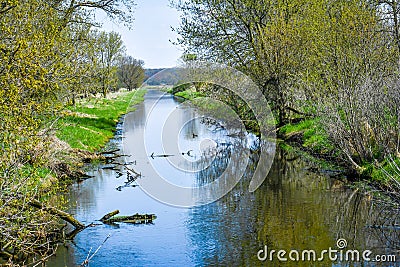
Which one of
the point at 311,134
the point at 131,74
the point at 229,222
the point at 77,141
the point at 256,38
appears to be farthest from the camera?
the point at 131,74

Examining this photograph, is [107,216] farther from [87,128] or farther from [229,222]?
[87,128]

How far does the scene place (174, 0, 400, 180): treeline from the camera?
15469mm

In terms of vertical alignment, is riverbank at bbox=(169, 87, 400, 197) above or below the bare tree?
below

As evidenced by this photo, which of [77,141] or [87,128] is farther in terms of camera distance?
[87,128]

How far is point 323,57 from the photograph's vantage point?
19922 mm

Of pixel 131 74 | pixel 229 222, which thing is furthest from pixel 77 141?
pixel 131 74

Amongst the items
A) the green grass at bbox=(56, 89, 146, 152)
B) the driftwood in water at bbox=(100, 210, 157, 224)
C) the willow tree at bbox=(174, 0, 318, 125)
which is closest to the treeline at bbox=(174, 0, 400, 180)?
the willow tree at bbox=(174, 0, 318, 125)

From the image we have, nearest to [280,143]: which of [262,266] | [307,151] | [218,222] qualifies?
[307,151]

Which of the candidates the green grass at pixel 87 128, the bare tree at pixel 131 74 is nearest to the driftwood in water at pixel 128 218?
the green grass at pixel 87 128

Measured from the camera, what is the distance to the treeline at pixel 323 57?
609 inches

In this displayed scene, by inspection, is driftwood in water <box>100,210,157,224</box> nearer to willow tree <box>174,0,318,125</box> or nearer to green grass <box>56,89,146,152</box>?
green grass <box>56,89,146,152</box>

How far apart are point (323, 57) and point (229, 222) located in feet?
33.8

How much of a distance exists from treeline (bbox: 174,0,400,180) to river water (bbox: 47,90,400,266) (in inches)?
62.2

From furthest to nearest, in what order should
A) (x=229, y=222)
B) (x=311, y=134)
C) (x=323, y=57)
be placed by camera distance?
(x=311, y=134) → (x=323, y=57) → (x=229, y=222)
